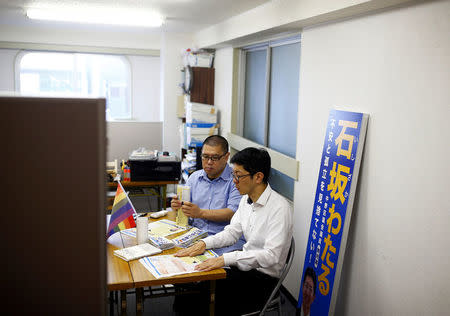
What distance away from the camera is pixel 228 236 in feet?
8.75

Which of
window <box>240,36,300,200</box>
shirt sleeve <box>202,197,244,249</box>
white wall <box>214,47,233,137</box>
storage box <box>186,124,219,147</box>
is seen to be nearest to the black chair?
shirt sleeve <box>202,197,244,249</box>

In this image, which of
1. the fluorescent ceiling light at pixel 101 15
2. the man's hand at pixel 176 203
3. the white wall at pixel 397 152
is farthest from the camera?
the fluorescent ceiling light at pixel 101 15

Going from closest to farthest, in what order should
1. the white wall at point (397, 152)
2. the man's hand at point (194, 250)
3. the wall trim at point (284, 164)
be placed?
the white wall at point (397, 152) → the man's hand at point (194, 250) → the wall trim at point (284, 164)

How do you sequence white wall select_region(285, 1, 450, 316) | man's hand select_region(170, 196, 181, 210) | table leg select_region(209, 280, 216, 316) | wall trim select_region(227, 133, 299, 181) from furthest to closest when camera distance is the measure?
wall trim select_region(227, 133, 299, 181)
man's hand select_region(170, 196, 181, 210)
table leg select_region(209, 280, 216, 316)
white wall select_region(285, 1, 450, 316)

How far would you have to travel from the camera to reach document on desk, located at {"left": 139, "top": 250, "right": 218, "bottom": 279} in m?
2.18

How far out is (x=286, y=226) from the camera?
242 cm

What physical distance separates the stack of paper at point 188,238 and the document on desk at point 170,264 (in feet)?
0.50

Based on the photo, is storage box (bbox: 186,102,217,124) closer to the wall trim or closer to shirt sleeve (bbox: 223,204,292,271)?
the wall trim

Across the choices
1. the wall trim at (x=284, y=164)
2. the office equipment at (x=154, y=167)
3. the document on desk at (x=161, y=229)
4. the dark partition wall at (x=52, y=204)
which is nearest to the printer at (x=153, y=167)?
the office equipment at (x=154, y=167)

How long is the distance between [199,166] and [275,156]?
1536 mm

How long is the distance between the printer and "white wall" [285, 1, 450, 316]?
251cm

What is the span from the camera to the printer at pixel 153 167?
195 inches

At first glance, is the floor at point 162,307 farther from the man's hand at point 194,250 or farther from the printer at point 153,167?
the printer at point 153,167

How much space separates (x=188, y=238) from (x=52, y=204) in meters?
1.89
